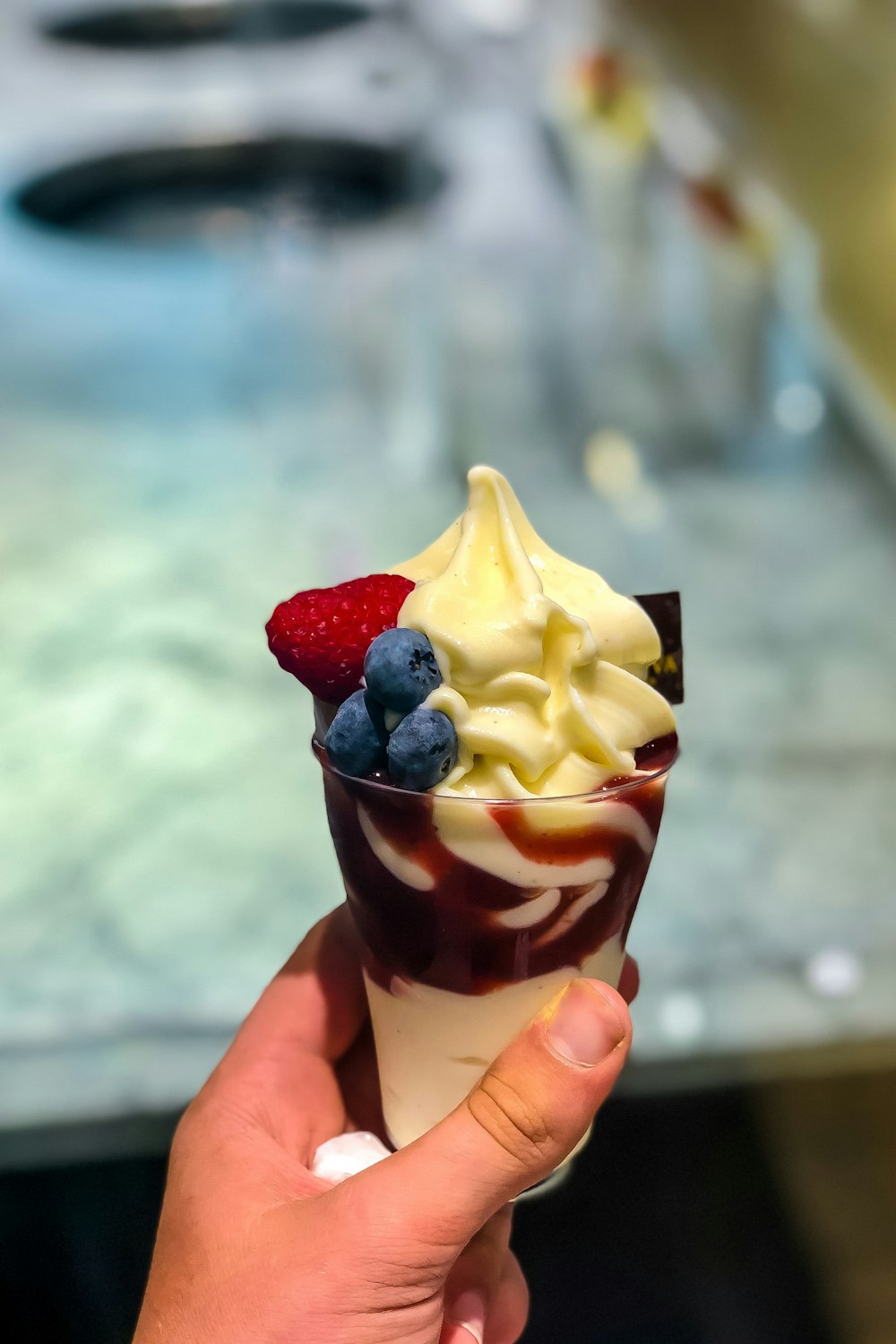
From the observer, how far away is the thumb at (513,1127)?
0.88m

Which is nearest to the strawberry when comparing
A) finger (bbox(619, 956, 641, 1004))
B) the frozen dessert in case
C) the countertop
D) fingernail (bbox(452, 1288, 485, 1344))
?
the frozen dessert in case

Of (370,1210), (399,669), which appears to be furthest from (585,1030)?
(399,669)

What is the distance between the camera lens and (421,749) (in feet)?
2.85

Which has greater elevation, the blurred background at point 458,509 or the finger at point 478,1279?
the blurred background at point 458,509

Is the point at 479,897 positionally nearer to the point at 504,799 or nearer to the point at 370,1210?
the point at 504,799

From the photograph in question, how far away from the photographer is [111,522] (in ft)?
8.57

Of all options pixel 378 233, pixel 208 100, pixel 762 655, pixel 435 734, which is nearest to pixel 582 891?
pixel 435 734

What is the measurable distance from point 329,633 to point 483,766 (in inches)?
5.8

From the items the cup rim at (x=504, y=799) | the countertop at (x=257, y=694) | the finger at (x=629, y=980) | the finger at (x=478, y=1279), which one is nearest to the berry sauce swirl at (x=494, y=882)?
the cup rim at (x=504, y=799)

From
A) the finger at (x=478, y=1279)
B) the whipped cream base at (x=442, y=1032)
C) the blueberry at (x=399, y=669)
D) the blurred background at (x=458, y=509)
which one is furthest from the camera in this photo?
the blurred background at (x=458, y=509)

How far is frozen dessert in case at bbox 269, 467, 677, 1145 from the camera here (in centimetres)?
90

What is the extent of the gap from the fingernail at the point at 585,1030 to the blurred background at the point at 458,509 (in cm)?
74

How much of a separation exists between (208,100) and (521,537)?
13.1ft

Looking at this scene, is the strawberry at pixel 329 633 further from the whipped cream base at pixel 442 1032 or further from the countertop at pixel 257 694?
the countertop at pixel 257 694
